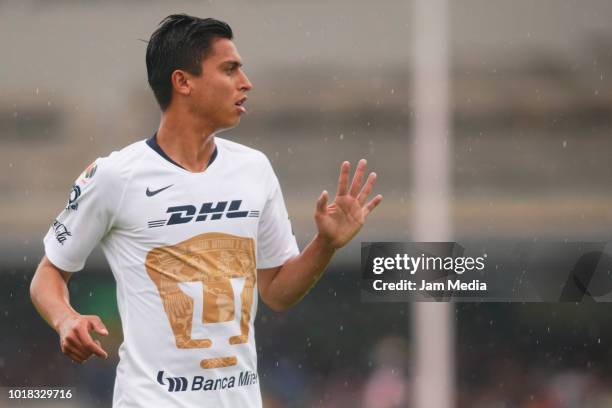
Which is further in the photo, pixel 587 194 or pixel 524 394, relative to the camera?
pixel 587 194

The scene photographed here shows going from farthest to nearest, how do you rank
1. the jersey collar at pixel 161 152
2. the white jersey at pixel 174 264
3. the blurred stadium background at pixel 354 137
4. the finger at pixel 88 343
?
the blurred stadium background at pixel 354 137, the jersey collar at pixel 161 152, the white jersey at pixel 174 264, the finger at pixel 88 343

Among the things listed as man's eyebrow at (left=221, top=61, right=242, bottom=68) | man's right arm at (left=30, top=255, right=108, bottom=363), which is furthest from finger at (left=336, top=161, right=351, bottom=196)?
man's right arm at (left=30, top=255, right=108, bottom=363)

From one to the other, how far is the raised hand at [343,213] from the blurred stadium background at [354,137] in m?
9.09

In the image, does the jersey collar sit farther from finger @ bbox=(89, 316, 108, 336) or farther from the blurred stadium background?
the blurred stadium background

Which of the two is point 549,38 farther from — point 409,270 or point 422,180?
point 409,270

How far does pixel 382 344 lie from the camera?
13.6m

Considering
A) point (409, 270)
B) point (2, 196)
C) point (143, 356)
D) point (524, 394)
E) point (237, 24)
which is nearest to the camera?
point (143, 356)

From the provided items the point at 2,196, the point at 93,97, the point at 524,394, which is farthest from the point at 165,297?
the point at 2,196

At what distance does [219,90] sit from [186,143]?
7.5 inches

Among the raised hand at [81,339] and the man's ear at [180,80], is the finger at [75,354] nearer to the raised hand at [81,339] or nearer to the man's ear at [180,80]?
the raised hand at [81,339]

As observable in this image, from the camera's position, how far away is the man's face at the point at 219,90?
3533 millimetres

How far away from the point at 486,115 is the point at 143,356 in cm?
1056

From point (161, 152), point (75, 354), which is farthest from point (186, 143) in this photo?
point (75, 354)

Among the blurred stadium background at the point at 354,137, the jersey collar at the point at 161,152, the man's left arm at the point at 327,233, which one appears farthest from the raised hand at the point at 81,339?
the blurred stadium background at the point at 354,137
